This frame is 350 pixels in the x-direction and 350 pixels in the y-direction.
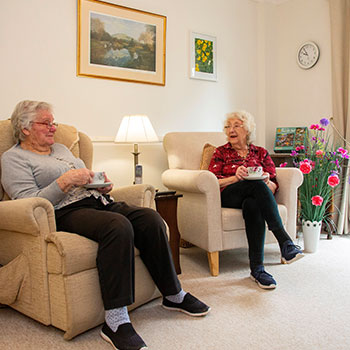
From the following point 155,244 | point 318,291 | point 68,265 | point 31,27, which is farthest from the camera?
point 31,27

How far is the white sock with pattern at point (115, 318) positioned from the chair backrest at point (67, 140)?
0.88 m

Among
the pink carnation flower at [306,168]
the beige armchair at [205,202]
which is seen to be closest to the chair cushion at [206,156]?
the beige armchair at [205,202]

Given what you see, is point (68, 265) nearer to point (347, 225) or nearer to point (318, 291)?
point (318, 291)

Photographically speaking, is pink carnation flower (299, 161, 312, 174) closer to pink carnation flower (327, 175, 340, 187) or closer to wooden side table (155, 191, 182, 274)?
pink carnation flower (327, 175, 340, 187)

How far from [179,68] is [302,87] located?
4.62 feet

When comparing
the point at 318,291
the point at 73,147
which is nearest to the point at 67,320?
the point at 73,147

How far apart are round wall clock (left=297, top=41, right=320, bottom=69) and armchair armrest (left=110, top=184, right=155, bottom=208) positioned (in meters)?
2.65

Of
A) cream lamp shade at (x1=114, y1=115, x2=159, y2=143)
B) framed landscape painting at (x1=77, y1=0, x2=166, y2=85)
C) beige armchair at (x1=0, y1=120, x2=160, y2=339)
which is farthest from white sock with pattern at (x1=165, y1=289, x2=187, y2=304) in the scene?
framed landscape painting at (x1=77, y1=0, x2=166, y2=85)

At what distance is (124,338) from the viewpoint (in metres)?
1.58

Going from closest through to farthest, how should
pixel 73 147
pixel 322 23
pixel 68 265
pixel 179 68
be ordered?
pixel 68 265, pixel 73 147, pixel 179 68, pixel 322 23

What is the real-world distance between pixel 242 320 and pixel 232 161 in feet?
3.96

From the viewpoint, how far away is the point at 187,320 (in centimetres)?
185

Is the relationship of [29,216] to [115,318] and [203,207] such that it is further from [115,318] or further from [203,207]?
[203,207]

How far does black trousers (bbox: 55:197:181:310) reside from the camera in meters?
1.64
